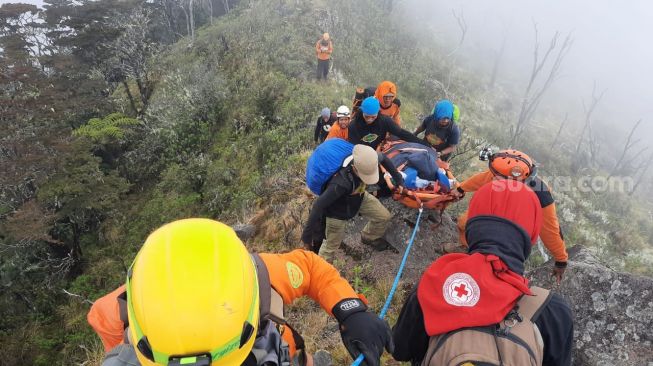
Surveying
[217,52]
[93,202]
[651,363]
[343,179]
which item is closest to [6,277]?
[93,202]

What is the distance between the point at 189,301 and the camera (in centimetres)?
140

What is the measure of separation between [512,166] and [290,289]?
2.41 m

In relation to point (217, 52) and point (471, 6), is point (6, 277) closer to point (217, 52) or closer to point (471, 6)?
point (217, 52)

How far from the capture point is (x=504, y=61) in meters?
42.9

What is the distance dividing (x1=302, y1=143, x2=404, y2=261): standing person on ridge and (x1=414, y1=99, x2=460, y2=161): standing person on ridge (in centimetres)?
192

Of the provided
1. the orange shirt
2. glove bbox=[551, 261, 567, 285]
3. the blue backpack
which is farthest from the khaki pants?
glove bbox=[551, 261, 567, 285]

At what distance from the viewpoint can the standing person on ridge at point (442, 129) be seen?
5.92m

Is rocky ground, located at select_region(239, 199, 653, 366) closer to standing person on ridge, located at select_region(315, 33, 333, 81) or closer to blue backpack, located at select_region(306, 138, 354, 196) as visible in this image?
blue backpack, located at select_region(306, 138, 354, 196)

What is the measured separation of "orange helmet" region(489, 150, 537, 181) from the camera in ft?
11.3

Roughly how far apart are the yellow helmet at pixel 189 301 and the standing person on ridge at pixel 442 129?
5.04 m

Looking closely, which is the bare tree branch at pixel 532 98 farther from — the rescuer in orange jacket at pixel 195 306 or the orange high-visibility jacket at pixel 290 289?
the rescuer in orange jacket at pixel 195 306

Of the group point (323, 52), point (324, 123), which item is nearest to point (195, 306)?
point (324, 123)

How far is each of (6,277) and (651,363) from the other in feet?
48.4

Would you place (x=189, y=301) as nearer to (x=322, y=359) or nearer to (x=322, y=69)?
(x=322, y=359)
